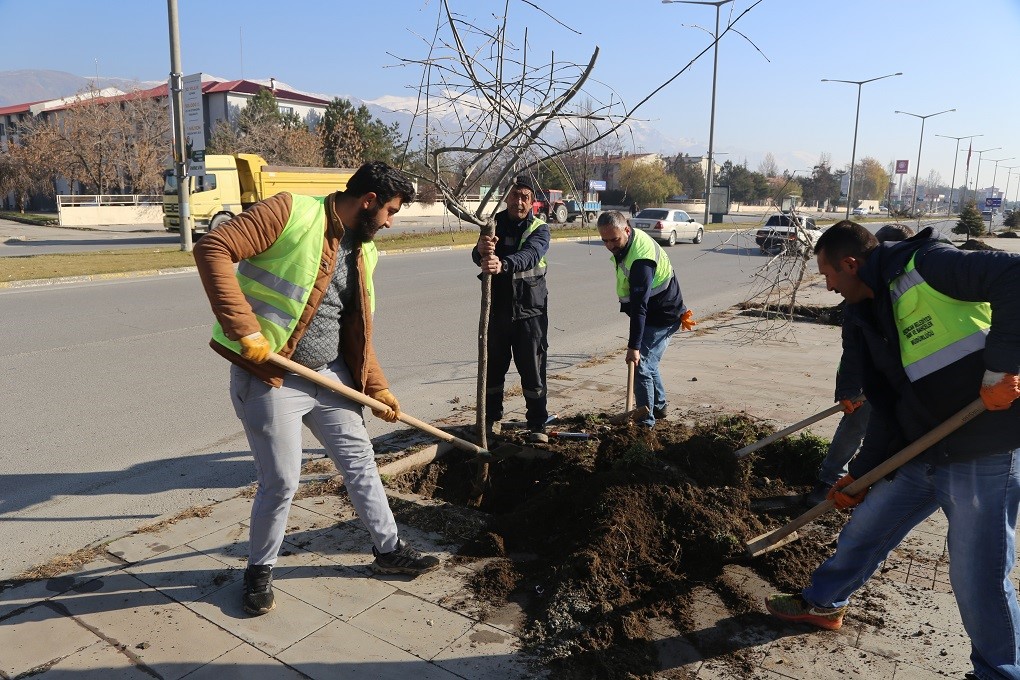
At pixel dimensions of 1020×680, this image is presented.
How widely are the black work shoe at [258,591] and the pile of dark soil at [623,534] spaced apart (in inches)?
35.7

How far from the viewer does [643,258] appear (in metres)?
5.34

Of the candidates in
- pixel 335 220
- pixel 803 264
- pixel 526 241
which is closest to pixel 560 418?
pixel 526 241

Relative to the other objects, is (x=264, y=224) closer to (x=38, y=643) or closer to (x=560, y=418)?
(x=38, y=643)

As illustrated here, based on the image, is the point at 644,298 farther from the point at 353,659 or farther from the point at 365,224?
the point at 353,659

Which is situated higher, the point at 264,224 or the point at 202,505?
the point at 264,224

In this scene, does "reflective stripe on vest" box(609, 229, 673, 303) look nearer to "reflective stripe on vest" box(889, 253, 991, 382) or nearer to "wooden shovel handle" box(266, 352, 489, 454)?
"wooden shovel handle" box(266, 352, 489, 454)

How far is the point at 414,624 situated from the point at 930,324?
2300 millimetres

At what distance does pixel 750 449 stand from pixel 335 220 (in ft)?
9.73

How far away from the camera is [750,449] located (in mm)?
4660

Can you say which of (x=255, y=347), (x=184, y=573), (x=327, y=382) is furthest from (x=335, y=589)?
(x=255, y=347)

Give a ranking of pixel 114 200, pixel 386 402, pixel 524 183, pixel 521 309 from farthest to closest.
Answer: pixel 114 200
pixel 521 309
pixel 524 183
pixel 386 402

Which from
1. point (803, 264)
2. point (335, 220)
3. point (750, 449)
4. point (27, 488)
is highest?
point (335, 220)

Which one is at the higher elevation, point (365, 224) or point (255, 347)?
point (365, 224)

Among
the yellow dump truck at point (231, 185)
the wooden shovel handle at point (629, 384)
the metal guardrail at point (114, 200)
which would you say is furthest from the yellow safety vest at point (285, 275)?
the metal guardrail at point (114, 200)
